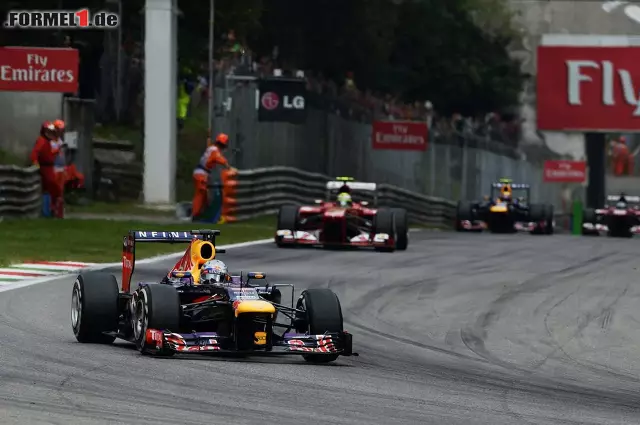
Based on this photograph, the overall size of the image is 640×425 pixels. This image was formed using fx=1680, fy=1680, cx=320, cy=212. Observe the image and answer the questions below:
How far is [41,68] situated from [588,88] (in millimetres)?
28478

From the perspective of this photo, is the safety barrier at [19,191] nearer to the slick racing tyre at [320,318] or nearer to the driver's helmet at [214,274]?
the driver's helmet at [214,274]

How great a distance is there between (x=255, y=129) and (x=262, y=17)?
10.5m

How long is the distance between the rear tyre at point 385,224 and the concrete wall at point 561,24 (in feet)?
116

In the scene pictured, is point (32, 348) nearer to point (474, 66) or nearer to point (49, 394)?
point (49, 394)

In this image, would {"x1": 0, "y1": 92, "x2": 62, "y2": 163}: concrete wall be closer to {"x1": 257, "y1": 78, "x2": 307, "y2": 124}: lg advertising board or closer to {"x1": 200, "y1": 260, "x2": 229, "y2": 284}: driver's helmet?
{"x1": 257, "y1": 78, "x2": 307, "y2": 124}: lg advertising board

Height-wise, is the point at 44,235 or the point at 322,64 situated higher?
the point at 322,64

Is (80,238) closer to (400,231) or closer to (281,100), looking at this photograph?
(400,231)

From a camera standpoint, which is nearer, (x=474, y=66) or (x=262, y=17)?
(x=262, y=17)

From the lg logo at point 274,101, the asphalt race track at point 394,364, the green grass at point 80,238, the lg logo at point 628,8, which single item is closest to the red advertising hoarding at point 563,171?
the lg logo at point 628,8

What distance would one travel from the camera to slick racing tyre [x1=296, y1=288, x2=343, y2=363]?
40.7ft

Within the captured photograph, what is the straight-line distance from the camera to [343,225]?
26.5 metres

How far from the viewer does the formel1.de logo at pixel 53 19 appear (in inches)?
1284

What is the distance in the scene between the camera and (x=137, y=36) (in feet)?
142

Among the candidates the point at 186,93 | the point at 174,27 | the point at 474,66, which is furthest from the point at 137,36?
the point at 474,66
